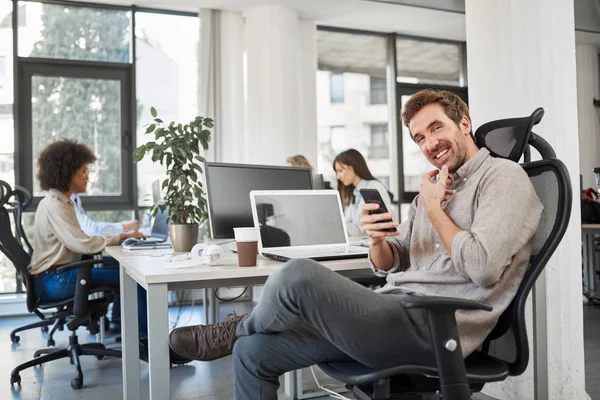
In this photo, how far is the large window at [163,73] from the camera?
5402mm

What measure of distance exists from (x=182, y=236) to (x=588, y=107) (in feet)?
20.7

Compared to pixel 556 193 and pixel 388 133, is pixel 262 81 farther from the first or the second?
pixel 556 193

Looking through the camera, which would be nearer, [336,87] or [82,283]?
[82,283]

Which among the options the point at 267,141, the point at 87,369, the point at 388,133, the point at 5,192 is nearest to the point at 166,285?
the point at 87,369

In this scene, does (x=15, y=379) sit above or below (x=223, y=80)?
below

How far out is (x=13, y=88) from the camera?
16.5ft

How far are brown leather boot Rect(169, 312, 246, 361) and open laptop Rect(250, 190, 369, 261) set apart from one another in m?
0.39

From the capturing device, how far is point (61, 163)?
354cm

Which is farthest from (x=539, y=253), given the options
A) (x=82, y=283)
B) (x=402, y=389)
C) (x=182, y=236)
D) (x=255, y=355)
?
(x=82, y=283)

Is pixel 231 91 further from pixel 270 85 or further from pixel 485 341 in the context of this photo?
pixel 485 341

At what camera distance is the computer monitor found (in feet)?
8.01

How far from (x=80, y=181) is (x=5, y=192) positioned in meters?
0.43

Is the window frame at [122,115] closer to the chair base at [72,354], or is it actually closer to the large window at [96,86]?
the large window at [96,86]

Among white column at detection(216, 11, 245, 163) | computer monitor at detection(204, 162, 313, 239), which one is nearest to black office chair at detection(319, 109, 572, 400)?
computer monitor at detection(204, 162, 313, 239)
